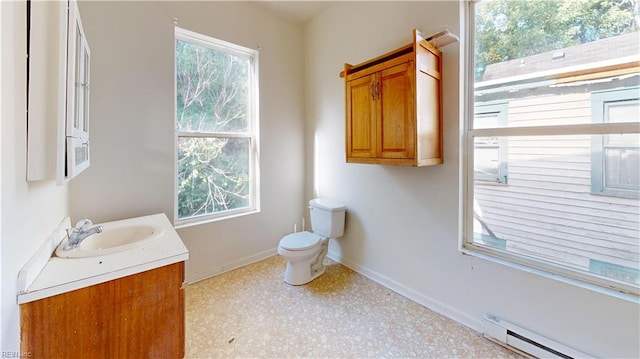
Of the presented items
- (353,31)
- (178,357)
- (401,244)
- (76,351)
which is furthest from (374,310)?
(353,31)

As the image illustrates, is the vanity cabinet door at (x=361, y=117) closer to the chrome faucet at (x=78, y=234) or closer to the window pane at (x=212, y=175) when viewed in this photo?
the window pane at (x=212, y=175)

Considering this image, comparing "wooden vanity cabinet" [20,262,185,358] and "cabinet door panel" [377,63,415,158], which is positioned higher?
"cabinet door panel" [377,63,415,158]

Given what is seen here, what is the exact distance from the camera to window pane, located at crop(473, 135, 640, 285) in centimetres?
129

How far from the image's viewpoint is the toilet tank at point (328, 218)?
2.50 meters

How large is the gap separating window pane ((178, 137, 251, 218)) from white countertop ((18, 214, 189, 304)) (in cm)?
112

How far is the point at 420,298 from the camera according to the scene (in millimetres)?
2000

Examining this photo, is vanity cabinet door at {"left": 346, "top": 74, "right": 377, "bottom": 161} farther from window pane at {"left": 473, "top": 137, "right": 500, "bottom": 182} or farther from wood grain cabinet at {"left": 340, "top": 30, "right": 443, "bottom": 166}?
window pane at {"left": 473, "top": 137, "right": 500, "bottom": 182}

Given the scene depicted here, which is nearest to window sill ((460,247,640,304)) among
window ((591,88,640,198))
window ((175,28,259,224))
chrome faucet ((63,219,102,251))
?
window ((591,88,640,198))

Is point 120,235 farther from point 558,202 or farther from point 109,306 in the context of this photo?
point 558,202

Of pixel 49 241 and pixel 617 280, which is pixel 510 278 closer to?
pixel 617 280

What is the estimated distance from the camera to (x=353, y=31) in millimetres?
2436

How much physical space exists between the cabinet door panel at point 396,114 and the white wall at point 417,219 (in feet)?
1.05

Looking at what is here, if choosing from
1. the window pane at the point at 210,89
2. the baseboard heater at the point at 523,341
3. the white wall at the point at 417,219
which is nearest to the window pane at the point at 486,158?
the white wall at the point at 417,219

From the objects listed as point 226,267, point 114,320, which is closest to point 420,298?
point 226,267
